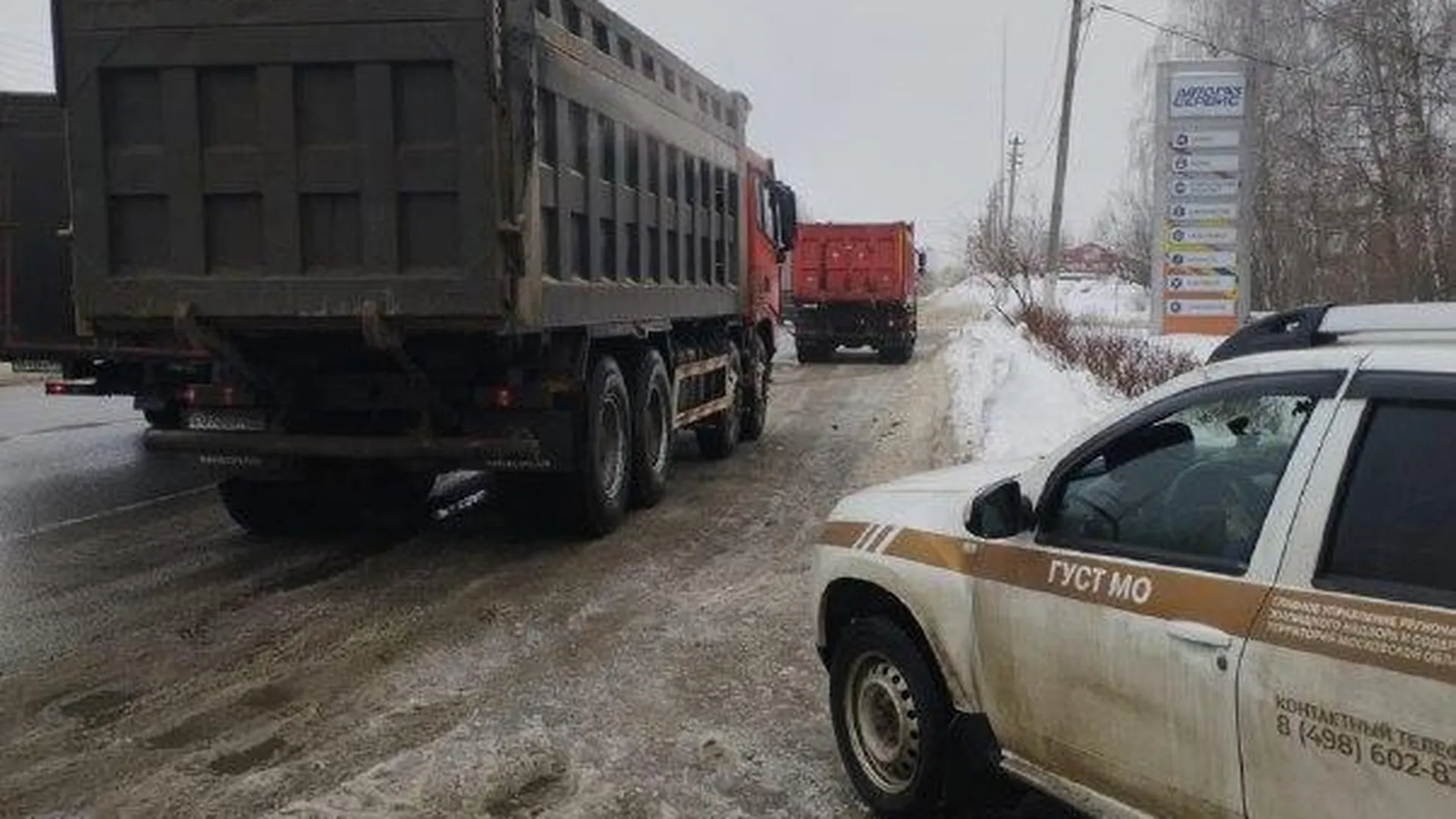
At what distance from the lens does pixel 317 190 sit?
714cm

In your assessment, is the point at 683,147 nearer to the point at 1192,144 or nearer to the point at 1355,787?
the point at 1355,787

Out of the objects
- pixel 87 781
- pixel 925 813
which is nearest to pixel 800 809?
pixel 925 813

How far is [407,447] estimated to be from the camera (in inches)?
309

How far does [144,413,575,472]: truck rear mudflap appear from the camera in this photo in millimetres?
7832

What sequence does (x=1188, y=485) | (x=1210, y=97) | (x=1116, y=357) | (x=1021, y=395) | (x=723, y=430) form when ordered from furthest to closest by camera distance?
(x=1210, y=97)
(x=1116, y=357)
(x=1021, y=395)
(x=723, y=430)
(x=1188, y=485)

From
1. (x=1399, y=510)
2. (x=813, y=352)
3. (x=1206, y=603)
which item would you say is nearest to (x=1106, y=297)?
(x=813, y=352)

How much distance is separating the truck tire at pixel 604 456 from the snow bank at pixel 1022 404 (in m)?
2.47

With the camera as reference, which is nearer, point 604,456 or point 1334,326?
point 1334,326

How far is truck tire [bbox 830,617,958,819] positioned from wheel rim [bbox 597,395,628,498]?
436cm

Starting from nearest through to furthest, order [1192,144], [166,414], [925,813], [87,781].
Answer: [925,813] < [87,781] < [166,414] < [1192,144]

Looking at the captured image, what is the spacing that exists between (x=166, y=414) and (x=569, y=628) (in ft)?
17.3

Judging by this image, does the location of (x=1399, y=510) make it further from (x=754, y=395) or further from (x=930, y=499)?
(x=754, y=395)

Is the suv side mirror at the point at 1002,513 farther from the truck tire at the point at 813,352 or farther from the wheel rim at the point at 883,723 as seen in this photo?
the truck tire at the point at 813,352

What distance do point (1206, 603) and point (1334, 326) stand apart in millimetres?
776
